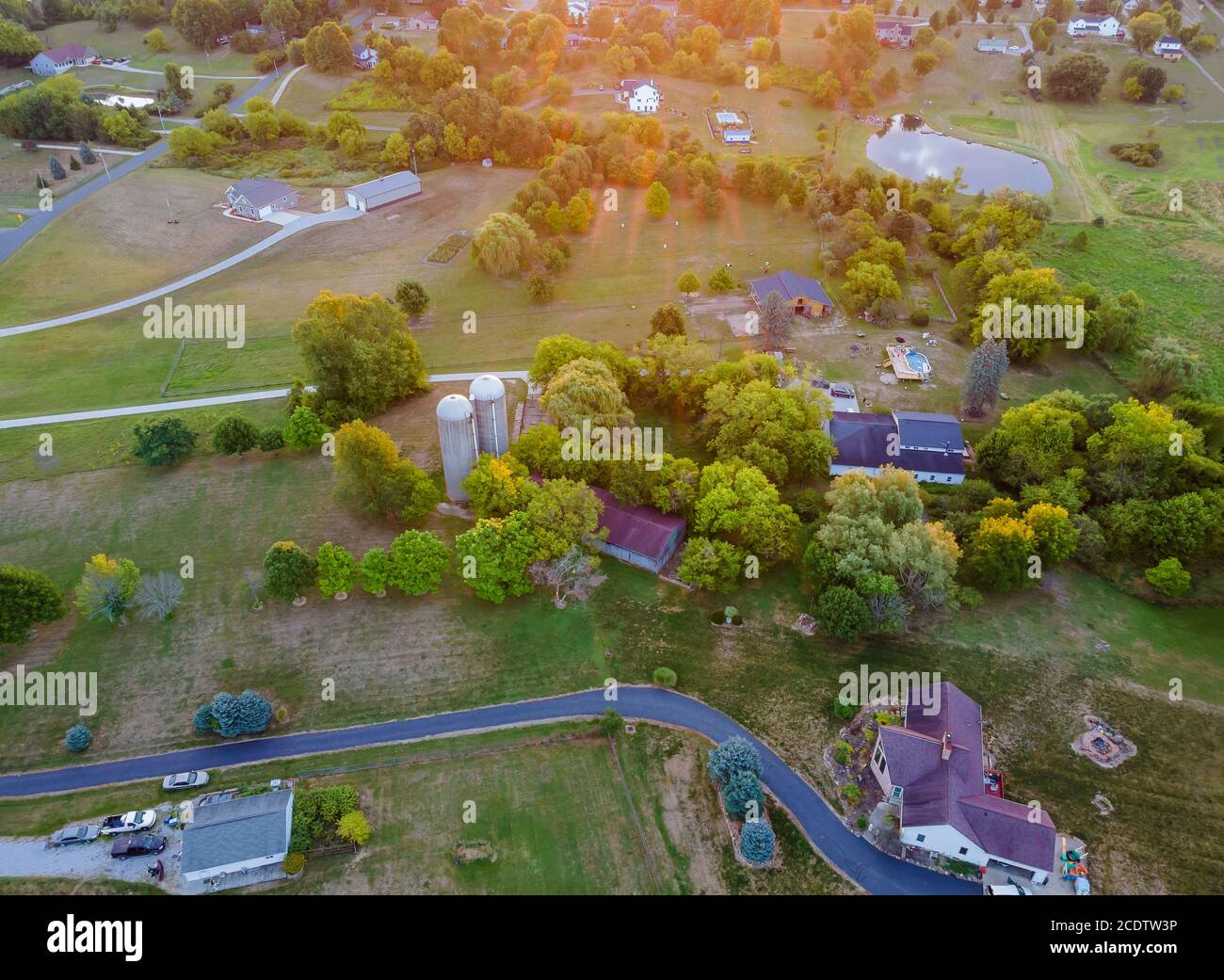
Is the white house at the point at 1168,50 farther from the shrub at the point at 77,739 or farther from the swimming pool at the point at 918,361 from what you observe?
the shrub at the point at 77,739

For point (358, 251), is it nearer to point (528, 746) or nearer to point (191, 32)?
point (528, 746)

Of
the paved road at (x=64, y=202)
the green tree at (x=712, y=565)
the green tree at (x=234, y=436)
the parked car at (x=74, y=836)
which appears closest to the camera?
the parked car at (x=74, y=836)

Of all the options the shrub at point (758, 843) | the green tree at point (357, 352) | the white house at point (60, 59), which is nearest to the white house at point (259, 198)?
the green tree at point (357, 352)

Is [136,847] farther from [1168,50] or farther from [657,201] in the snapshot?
[1168,50]

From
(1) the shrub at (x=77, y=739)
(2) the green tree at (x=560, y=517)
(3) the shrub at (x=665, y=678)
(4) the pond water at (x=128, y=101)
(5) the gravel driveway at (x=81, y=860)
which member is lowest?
(5) the gravel driveway at (x=81, y=860)

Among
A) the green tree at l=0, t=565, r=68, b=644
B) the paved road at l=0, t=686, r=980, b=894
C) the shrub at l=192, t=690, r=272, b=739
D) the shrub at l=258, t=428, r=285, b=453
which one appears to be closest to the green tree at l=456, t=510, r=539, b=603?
the paved road at l=0, t=686, r=980, b=894

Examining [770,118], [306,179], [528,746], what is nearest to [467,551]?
[528,746]

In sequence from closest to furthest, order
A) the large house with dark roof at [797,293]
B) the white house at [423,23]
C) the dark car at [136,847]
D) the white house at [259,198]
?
the dark car at [136,847] → the large house with dark roof at [797,293] → the white house at [259,198] → the white house at [423,23]
